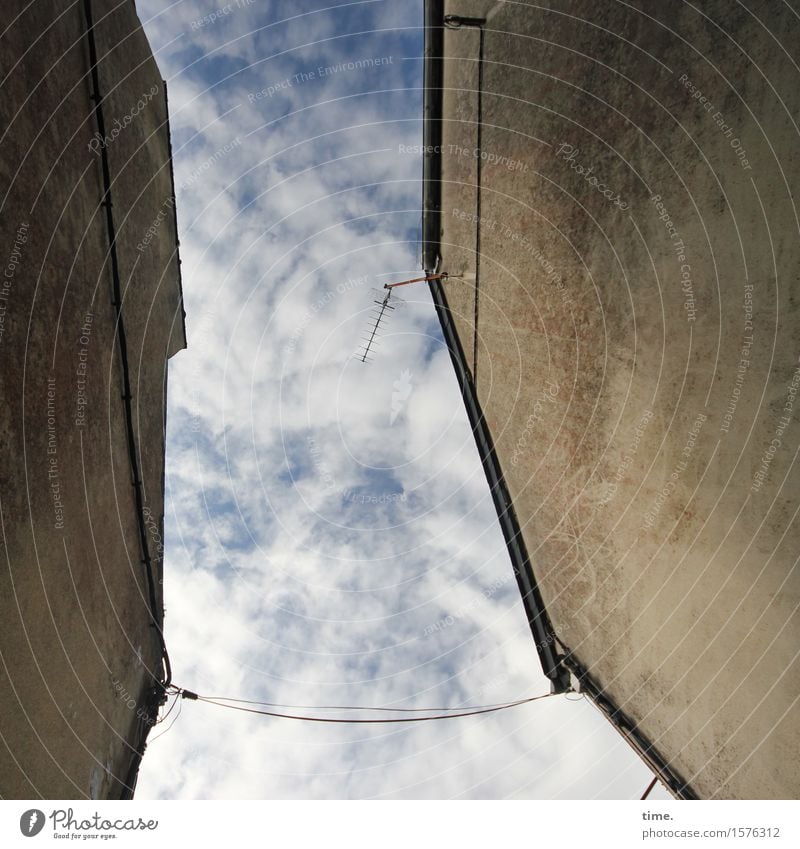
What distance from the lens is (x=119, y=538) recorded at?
7340 millimetres

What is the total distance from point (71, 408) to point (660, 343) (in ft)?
23.4

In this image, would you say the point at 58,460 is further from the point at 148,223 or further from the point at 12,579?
the point at 148,223

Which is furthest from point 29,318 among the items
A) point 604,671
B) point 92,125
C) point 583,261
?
point 604,671

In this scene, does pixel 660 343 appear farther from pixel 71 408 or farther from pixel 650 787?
pixel 71 408

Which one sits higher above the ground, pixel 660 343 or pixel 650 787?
pixel 660 343

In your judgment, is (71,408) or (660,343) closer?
(660,343)

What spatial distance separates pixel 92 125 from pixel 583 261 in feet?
23.3

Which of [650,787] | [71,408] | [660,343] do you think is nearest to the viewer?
[660,343]

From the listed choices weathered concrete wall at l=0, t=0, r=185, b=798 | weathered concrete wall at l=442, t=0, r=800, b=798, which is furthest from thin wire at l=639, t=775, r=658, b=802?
weathered concrete wall at l=0, t=0, r=185, b=798

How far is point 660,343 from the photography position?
5629mm

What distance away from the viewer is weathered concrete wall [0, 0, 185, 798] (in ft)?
14.9

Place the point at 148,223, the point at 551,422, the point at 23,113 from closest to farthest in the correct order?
the point at 23,113 → the point at 551,422 → the point at 148,223

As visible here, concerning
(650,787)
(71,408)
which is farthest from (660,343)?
(71,408)

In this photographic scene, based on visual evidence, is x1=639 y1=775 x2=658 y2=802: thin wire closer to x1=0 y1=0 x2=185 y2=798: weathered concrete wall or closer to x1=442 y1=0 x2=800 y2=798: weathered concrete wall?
x1=442 y1=0 x2=800 y2=798: weathered concrete wall
